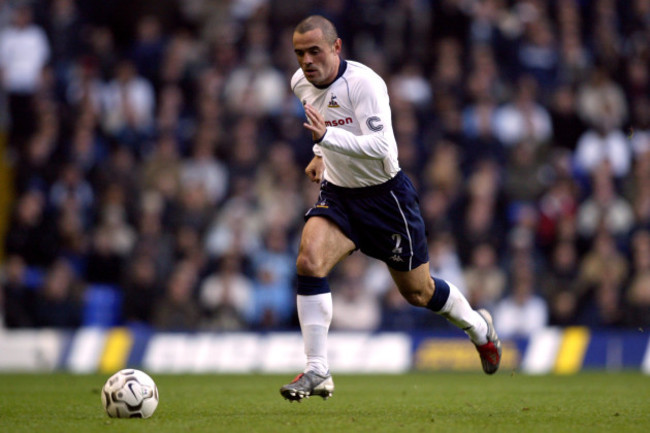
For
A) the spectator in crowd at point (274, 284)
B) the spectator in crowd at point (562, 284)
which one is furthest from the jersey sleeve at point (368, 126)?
the spectator in crowd at point (562, 284)

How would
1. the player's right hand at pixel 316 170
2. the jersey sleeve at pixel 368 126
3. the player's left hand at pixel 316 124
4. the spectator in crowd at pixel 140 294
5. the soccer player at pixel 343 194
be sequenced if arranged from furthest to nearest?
the spectator in crowd at pixel 140 294 → the player's right hand at pixel 316 170 → the soccer player at pixel 343 194 → the jersey sleeve at pixel 368 126 → the player's left hand at pixel 316 124

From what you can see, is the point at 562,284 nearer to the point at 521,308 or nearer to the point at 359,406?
the point at 521,308

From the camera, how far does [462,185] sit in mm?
15180

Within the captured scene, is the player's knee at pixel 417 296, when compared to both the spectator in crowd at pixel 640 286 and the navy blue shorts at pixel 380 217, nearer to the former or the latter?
the navy blue shorts at pixel 380 217

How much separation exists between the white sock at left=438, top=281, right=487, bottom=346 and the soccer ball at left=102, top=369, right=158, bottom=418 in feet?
7.71

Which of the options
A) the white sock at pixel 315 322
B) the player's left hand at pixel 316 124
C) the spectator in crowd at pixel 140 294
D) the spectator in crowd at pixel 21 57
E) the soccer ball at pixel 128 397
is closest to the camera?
the soccer ball at pixel 128 397

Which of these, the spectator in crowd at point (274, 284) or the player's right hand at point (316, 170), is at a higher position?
the player's right hand at point (316, 170)

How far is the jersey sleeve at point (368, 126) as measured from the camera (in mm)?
6844

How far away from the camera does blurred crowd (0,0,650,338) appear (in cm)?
1407

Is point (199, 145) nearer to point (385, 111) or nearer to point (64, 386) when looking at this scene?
point (64, 386)

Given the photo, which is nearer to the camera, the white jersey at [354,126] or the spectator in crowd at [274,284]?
the white jersey at [354,126]

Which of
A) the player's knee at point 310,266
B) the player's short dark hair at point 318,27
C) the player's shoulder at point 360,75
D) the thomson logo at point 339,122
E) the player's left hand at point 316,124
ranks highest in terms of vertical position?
the player's short dark hair at point 318,27

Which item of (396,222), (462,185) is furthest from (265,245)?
(396,222)

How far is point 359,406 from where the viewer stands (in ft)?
25.2
